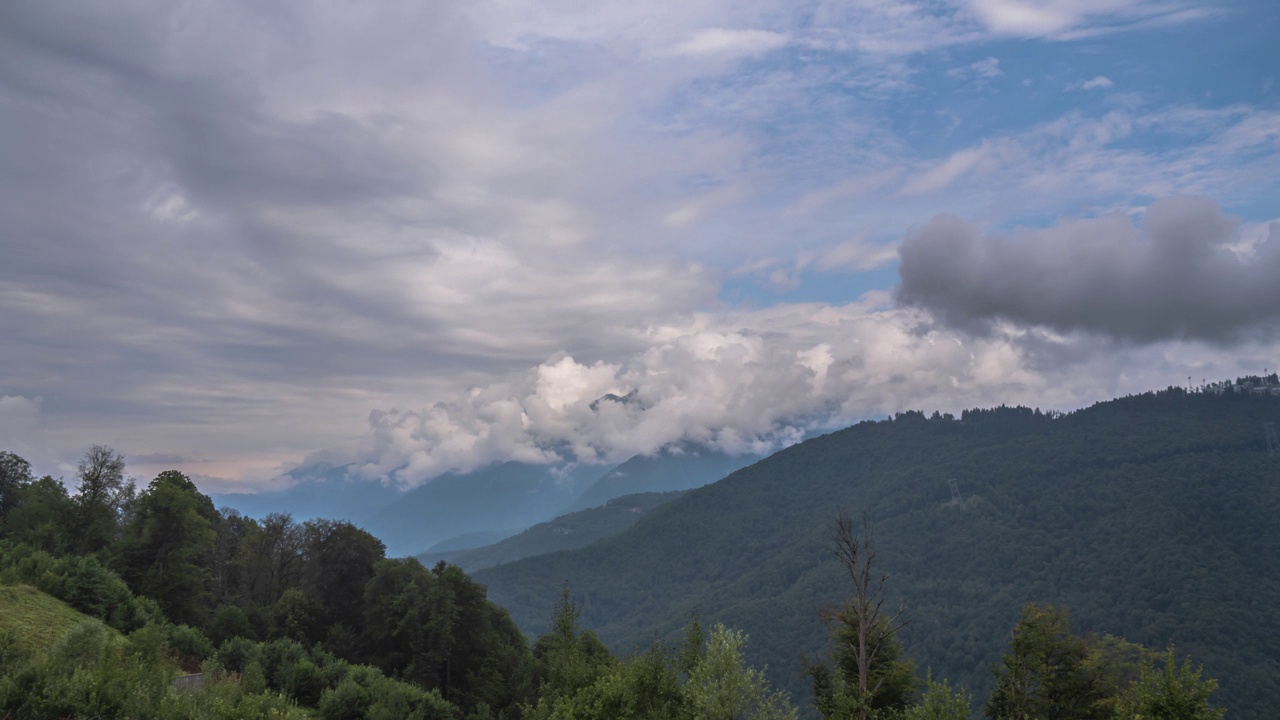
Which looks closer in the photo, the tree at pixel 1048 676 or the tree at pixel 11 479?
the tree at pixel 1048 676

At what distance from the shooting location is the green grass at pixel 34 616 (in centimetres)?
3719

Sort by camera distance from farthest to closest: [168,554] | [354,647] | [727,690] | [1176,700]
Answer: [354,647] < [168,554] < [727,690] < [1176,700]

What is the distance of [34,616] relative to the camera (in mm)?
40281

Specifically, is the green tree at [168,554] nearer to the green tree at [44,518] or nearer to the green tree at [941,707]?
the green tree at [44,518]

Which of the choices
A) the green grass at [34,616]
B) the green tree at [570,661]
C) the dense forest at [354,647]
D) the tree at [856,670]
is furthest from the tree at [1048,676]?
the green grass at [34,616]

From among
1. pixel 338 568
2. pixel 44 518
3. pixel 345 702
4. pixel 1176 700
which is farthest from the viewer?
pixel 338 568

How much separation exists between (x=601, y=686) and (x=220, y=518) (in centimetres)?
7203

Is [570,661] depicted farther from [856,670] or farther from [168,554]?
[168,554]

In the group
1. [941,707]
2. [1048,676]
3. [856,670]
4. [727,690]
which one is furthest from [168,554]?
[1048,676]

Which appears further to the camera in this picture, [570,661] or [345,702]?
[570,661]

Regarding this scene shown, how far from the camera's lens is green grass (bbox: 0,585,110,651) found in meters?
37.2

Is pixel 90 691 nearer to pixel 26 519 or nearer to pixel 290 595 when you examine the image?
pixel 290 595

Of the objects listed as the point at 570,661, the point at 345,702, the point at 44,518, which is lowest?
the point at 570,661

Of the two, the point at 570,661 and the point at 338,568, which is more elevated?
the point at 338,568
